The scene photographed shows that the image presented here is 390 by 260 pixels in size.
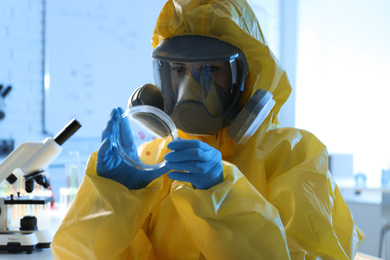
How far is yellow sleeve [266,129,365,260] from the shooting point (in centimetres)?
116

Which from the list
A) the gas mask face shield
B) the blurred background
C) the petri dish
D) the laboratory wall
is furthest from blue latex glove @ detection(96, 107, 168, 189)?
the laboratory wall

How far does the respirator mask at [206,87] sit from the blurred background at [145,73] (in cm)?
124

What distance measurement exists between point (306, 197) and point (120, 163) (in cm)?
47

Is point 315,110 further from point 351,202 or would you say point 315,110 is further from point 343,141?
point 351,202

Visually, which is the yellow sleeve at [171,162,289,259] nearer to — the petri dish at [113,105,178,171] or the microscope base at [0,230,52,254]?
the petri dish at [113,105,178,171]

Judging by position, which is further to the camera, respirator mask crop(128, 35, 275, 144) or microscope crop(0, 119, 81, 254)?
microscope crop(0, 119, 81, 254)

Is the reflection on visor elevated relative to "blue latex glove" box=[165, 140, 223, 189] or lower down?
elevated

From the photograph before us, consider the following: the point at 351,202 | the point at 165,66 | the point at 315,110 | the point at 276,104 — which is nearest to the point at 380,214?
the point at 351,202

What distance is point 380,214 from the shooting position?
3709 mm

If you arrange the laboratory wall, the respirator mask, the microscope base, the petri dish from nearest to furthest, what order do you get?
the petri dish → the respirator mask → the microscope base → the laboratory wall

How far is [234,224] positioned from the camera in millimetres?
1076

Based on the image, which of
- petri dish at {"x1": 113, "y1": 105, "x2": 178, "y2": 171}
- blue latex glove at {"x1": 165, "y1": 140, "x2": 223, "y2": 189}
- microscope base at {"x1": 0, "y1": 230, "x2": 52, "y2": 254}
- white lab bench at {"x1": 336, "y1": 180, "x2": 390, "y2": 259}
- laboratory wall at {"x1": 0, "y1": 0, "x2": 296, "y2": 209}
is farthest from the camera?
laboratory wall at {"x1": 0, "y1": 0, "x2": 296, "y2": 209}

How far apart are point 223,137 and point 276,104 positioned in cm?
19

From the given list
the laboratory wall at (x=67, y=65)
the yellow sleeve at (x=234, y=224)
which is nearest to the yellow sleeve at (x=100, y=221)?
the yellow sleeve at (x=234, y=224)
